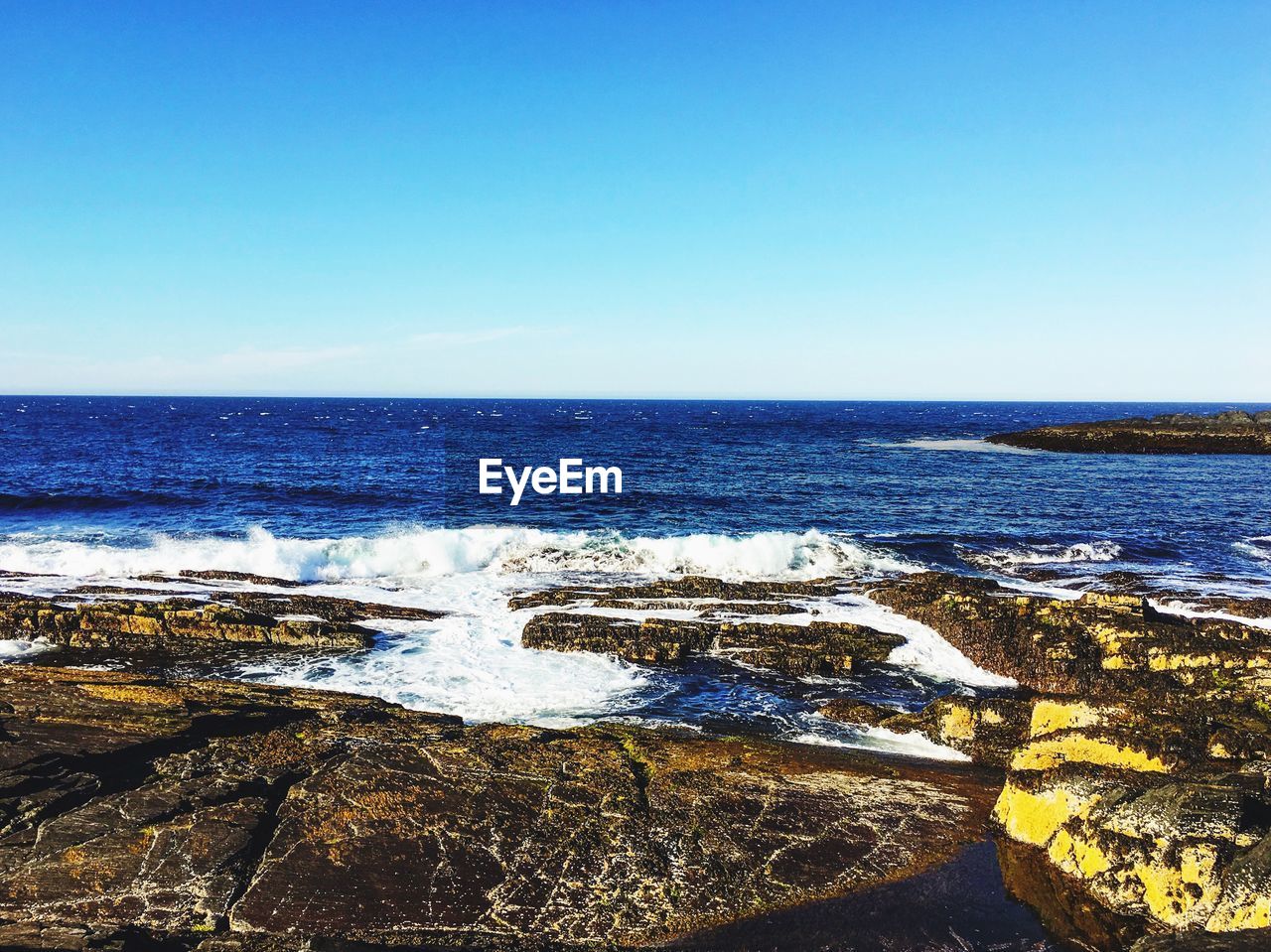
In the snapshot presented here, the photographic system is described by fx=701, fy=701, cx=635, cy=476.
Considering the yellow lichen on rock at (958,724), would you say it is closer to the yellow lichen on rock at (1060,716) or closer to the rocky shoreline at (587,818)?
the rocky shoreline at (587,818)

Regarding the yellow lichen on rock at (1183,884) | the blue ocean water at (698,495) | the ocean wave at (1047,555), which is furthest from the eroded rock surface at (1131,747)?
the blue ocean water at (698,495)

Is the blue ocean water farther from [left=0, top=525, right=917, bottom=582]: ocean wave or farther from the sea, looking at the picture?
[left=0, top=525, right=917, bottom=582]: ocean wave

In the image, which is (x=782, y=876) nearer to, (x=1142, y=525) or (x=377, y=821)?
(x=377, y=821)

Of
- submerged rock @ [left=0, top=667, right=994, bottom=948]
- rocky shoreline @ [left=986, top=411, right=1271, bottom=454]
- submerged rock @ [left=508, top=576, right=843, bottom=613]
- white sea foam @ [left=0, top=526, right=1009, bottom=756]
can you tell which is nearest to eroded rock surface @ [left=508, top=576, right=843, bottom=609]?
submerged rock @ [left=508, top=576, right=843, bottom=613]

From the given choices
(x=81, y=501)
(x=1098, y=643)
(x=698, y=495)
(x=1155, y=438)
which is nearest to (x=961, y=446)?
(x=1155, y=438)

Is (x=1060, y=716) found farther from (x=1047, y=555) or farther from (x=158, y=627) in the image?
(x=158, y=627)

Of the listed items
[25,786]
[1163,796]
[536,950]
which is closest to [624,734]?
[536,950]

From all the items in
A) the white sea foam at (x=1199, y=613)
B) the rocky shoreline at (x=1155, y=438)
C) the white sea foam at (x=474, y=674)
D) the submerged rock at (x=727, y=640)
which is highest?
the rocky shoreline at (x=1155, y=438)
